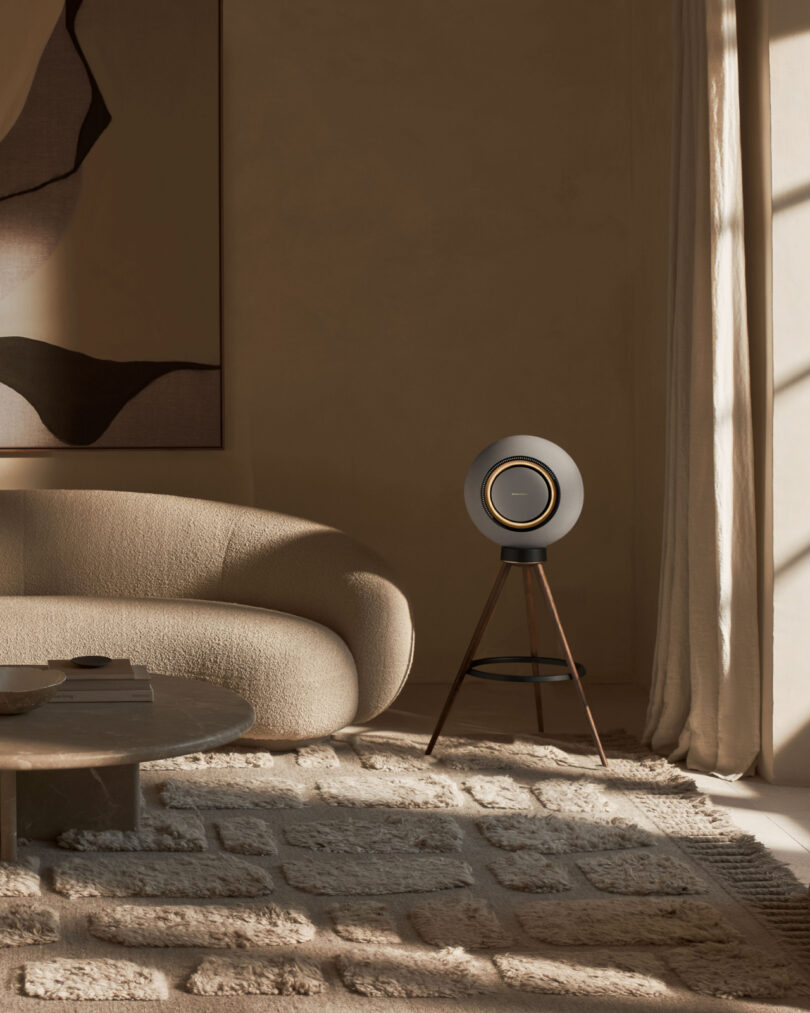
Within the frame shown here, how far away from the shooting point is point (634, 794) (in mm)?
3191

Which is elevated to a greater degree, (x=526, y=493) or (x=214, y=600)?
(x=526, y=493)

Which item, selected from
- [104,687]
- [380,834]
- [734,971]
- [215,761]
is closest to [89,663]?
[104,687]

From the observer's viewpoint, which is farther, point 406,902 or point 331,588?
point 331,588

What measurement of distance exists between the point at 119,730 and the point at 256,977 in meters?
0.64

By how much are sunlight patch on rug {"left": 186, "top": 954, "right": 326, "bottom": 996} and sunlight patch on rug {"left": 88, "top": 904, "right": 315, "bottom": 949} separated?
0.27ft

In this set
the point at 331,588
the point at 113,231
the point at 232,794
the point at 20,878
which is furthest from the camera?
the point at 113,231

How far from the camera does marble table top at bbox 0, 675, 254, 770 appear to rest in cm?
227

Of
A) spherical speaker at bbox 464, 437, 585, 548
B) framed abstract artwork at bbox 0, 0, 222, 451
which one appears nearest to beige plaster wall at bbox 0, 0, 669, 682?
framed abstract artwork at bbox 0, 0, 222, 451

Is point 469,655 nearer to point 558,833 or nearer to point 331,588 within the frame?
point 331,588

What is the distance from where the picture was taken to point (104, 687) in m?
2.71

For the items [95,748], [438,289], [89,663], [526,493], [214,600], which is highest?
[438,289]

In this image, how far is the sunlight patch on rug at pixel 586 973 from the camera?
2006 millimetres

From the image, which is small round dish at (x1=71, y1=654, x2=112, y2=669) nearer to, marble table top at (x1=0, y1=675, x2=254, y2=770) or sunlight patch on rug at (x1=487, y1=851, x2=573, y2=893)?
marble table top at (x1=0, y1=675, x2=254, y2=770)

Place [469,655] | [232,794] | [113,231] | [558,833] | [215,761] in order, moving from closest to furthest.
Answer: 1. [558,833]
2. [232,794]
3. [215,761]
4. [469,655]
5. [113,231]
